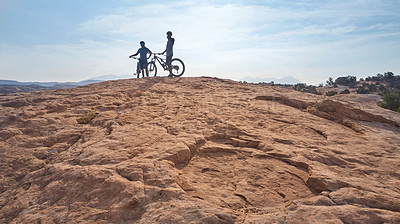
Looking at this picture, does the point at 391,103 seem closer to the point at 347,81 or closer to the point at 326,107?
the point at 326,107

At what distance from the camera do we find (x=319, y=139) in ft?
14.4

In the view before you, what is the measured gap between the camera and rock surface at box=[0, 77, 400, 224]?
2.37 metres

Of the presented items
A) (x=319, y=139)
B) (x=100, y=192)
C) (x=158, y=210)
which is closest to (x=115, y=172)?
(x=100, y=192)

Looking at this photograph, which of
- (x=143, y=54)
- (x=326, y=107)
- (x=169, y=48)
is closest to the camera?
(x=326, y=107)

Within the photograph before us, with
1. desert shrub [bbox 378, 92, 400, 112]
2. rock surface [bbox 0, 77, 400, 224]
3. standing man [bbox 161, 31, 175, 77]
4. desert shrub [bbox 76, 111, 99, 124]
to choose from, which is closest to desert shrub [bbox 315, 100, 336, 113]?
rock surface [bbox 0, 77, 400, 224]

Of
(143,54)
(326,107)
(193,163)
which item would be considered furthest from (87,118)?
(143,54)

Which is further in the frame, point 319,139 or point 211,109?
point 211,109

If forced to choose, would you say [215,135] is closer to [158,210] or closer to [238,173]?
[238,173]

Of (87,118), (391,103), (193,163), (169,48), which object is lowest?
(193,163)

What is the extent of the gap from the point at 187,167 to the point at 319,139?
2.88 metres

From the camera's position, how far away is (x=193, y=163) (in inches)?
136

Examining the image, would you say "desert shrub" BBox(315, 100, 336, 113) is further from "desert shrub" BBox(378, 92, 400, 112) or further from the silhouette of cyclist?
the silhouette of cyclist

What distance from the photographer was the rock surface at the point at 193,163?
237 centimetres

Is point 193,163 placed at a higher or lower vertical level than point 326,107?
lower
